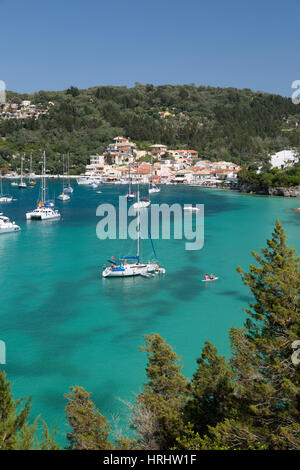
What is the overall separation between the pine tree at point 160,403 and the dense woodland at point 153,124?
85255mm

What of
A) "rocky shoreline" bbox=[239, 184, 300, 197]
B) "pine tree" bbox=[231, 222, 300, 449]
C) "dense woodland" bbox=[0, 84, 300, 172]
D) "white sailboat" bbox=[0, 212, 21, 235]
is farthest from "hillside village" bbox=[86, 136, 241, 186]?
"pine tree" bbox=[231, 222, 300, 449]

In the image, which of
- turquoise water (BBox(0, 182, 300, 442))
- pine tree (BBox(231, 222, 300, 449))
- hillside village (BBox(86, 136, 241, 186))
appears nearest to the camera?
pine tree (BBox(231, 222, 300, 449))

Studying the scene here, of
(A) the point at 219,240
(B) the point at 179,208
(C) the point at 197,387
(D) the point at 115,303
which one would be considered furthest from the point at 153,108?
(C) the point at 197,387

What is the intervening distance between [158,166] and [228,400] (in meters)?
85.5

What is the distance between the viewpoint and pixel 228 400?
26.6 ft

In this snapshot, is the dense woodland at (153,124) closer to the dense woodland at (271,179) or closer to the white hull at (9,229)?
the dense woodland at (271,179)

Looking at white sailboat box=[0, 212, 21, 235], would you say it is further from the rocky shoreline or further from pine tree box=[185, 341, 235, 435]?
the rocky shoreline

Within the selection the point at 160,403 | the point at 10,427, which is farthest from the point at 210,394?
the point at 10,427

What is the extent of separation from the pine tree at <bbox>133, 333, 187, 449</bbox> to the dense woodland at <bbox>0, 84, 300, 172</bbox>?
280 feet

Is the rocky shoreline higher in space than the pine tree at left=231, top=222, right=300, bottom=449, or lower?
higher

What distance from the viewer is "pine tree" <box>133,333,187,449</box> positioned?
7676mm

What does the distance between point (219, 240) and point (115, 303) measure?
1471 centimetres

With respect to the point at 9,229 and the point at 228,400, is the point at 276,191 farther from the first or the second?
the point at 228,400
